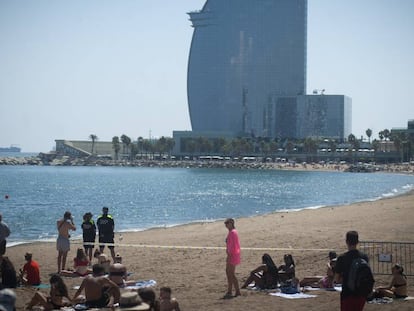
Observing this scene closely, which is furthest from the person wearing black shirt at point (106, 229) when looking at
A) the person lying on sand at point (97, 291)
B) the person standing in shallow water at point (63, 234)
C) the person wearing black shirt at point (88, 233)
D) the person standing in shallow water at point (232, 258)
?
the person lying on sand at point (97, 291)

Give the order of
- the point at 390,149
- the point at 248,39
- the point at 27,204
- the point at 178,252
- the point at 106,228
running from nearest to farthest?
1. the point at 106,228
2. the point at 178,252
3. the point at 27,204
4. the point at 390,149
5. the point at 248,39

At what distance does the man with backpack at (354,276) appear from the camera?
8.12 meters

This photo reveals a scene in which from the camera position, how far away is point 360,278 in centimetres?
812

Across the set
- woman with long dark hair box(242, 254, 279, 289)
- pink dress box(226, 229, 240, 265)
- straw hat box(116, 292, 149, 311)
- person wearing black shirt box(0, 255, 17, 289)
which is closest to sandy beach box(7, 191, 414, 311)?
person wearing black shirt box(0, 255, 17, 289)

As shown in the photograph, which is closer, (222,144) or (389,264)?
(389,264)

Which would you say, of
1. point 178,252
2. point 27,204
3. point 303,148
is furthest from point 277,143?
point 178,252

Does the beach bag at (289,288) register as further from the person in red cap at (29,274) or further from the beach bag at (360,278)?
the person in red cap at (29,274)

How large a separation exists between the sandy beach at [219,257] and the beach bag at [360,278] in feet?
10.6

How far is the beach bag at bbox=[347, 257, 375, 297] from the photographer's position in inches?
320

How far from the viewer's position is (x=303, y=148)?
19212 centimetres

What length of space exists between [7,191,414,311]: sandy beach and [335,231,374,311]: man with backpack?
3.11m

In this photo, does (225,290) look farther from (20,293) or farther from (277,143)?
(277,143)

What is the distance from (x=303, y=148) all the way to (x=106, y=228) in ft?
583

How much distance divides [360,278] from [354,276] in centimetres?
7
